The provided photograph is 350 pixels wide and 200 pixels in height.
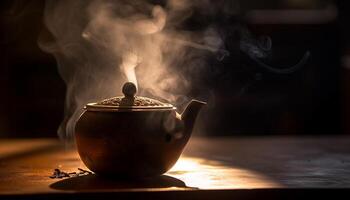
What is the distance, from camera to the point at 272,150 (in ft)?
8.59

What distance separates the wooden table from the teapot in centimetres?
6

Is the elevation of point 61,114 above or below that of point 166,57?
below

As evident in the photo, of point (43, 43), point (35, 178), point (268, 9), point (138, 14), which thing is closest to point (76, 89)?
point (138, 14)

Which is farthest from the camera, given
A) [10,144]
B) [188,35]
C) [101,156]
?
[188,35]

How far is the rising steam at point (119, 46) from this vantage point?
8.79 feet

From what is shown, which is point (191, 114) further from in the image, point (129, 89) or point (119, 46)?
point (119, 46)

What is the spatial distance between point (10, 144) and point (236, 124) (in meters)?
A: 2.40

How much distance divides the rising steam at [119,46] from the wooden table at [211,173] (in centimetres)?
33

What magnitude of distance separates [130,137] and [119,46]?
1387 mm

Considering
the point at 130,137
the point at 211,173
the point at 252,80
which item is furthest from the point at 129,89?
the point at 252,80

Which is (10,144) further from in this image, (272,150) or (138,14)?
(272,150)

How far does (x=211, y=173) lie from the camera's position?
1889mm

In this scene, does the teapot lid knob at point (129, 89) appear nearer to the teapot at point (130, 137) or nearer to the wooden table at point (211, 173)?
the teapot at point (130, 137)

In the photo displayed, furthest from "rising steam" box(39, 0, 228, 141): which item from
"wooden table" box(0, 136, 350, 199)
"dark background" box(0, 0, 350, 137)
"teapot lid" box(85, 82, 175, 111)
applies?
"dark background" box(0, 0, 350, 137)
